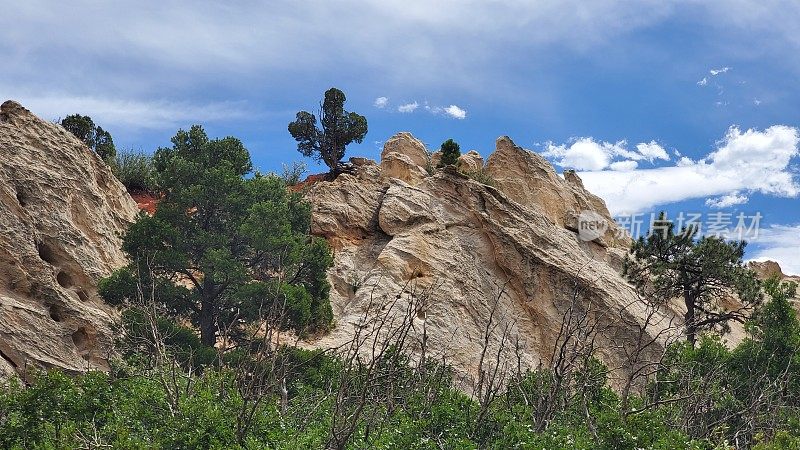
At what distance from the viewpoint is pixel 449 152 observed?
1758 inches

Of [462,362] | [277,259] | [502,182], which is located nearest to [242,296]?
[277,259]

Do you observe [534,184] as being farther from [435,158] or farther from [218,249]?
[218,249]

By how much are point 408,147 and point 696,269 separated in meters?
20.4

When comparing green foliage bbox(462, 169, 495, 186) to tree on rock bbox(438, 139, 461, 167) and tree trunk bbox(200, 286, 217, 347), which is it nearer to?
tree on rock bbox(438, 139, 461, 167)

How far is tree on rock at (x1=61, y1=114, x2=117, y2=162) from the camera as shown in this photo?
40.2m

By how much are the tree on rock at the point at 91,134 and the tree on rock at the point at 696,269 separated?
98.7 feet

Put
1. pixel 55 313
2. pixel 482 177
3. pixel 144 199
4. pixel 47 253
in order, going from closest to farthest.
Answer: pixel 55 313, pixel 47 253, pixel 482 177, pixel 144 199

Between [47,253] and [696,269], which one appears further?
[696,269]

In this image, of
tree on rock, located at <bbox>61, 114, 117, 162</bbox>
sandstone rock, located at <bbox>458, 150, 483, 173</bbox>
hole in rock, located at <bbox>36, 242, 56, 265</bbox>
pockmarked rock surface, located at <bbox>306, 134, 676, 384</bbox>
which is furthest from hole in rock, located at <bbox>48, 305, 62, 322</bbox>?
sandstone rock, located at <bbox>458, 150, 483, 173</bbox>

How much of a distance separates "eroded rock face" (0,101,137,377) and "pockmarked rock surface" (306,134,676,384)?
9.48 m

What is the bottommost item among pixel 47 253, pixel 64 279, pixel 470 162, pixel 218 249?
pixel 64 279

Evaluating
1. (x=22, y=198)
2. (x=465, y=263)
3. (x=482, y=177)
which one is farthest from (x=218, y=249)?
(x=482, y=177)

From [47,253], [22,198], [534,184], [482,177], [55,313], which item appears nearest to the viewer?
[55,313]

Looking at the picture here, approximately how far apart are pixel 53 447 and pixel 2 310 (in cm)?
1236
